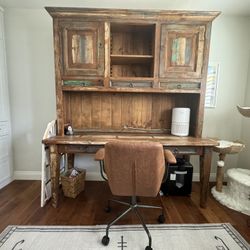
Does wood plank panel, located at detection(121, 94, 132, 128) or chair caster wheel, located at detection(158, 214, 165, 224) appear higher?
wood plank panel, located at detection(121, 94, 132, 128)

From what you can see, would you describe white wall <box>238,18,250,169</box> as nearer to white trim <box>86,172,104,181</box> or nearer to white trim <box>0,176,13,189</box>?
white trim <box>86,172,104,181</box>

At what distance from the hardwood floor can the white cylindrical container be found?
86 centimetres

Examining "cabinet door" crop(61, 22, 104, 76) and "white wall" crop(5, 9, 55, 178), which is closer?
"cabinet door" crop(61, 22, 104, 76)

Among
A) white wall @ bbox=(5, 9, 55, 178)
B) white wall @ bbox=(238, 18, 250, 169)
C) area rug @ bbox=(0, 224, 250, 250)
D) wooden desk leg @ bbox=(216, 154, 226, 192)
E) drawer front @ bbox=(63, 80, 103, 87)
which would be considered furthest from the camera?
white wall @ bbox=(238, 18, 250, 169)

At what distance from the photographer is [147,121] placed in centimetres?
244

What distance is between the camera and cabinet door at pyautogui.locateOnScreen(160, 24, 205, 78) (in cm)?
192

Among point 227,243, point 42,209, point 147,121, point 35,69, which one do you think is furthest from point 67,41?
point 227,243

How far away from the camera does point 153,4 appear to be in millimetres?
2191

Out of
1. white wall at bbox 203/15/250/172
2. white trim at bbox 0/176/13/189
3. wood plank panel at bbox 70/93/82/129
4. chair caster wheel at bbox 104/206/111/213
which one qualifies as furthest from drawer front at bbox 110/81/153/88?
white trim at bbox 0/176/13/189

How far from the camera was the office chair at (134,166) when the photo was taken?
1.30 m

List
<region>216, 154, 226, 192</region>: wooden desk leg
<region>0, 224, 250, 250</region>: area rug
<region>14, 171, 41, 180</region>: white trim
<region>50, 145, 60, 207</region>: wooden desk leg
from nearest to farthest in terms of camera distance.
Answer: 1. <region>0, 224, 250, 250</region>: area rug
2. <region>50, 145, 60, 207</region>: wooden desk leg
3. <region>216, 154, 226, 192</region>: wooden desk leg
4. <region>14, 171, 41, 180</region>: white trim

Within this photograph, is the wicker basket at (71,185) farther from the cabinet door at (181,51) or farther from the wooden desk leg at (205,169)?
the cabinet door at (181,51)

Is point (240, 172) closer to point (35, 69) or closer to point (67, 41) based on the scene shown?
point (67, 41)

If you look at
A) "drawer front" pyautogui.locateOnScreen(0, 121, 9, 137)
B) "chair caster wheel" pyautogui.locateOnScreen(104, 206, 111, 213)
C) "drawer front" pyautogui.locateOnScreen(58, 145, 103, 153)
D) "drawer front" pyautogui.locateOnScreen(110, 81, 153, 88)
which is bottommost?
"chair caster wheel" pyautogui.locateOnScreen(104, 206, 111, 213)
